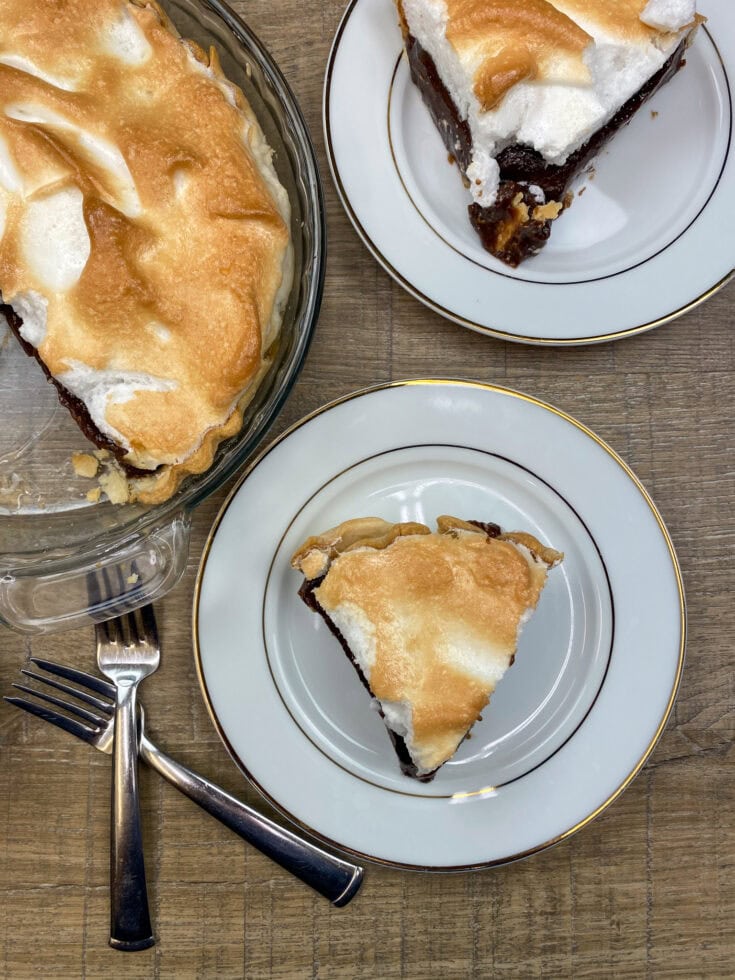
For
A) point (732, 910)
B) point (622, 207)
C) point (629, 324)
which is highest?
point (622, 207)

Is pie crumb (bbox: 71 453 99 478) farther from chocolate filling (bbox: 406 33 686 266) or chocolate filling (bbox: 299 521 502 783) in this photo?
chocolate filling (bbox: 406 33 686 266)

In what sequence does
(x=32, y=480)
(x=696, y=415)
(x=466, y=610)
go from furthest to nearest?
(x=696, y=415) → (x=32, y=480) → (x=466, y=610)

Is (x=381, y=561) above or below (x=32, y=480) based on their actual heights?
above

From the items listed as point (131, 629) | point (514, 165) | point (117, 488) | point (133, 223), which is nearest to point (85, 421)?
point (117, 488)

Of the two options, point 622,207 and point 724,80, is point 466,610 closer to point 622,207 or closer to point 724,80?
point 622,207

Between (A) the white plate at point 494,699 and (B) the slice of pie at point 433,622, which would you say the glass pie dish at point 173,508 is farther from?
(B) the slice of pie at point 433,622

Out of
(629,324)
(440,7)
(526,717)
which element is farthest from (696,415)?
(440,7)
